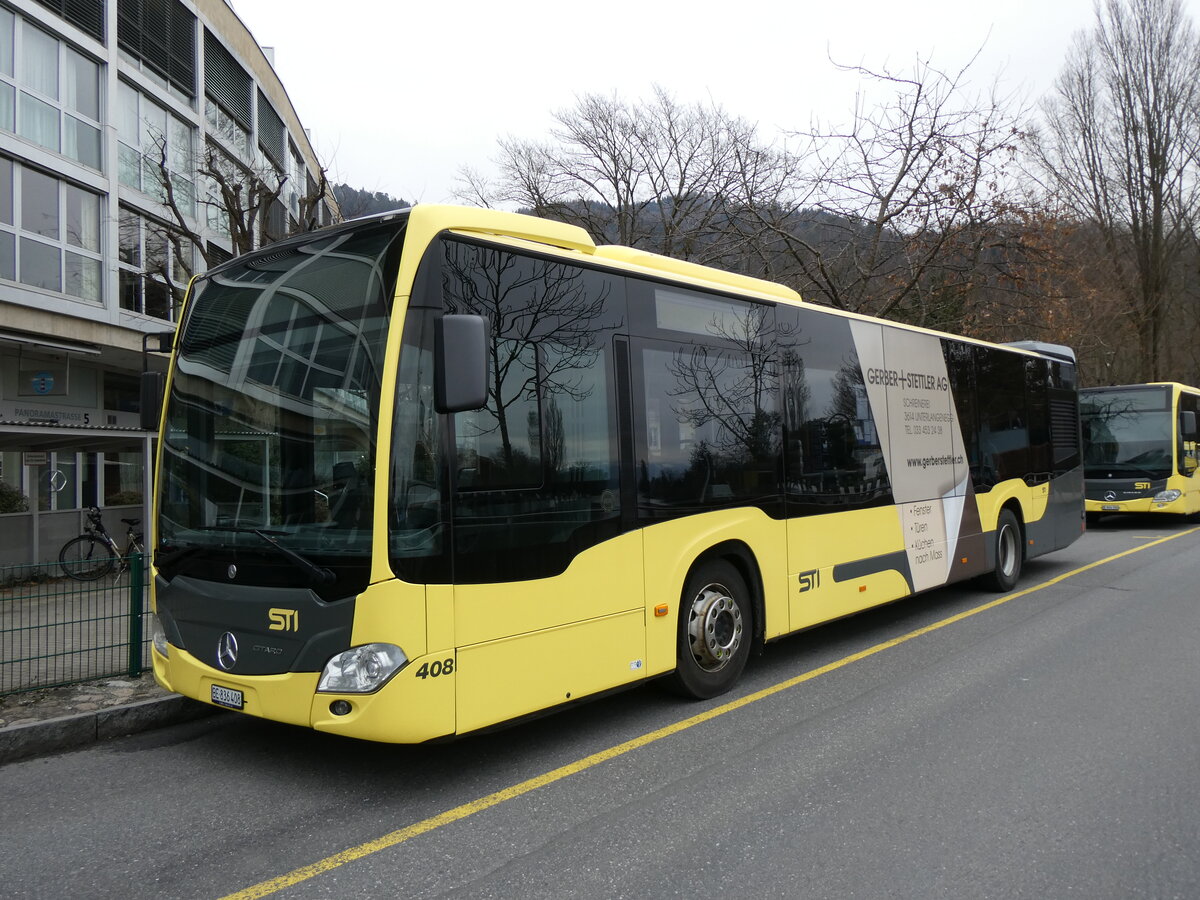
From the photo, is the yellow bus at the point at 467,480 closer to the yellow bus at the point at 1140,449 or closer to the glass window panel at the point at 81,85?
the yellow bus at the point at 1140,449

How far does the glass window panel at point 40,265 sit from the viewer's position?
589 inches

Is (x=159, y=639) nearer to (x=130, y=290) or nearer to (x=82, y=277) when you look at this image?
(x=82, y=277)

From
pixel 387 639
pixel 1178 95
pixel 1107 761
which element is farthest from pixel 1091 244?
pixel 387 639

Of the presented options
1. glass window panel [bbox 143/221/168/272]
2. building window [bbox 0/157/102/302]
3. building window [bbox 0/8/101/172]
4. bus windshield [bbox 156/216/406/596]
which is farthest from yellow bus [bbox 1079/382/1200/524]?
building window [bbox 0/8/101/172]

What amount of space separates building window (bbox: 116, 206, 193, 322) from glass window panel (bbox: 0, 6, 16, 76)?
3.16 meters

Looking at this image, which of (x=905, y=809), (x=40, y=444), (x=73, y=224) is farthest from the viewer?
(x=73, y=224)

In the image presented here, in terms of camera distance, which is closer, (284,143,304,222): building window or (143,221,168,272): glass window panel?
(143,221,168,272): glass window panel

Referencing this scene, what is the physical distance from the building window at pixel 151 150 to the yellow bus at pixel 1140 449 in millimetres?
19185

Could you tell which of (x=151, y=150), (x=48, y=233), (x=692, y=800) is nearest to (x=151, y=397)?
(x=692, y=800)

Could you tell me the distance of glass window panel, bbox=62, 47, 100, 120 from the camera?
16.1m

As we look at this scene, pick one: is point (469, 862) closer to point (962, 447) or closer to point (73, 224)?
point (962, 447)

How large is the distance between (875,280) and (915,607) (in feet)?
30.6

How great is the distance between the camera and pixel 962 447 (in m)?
9.09

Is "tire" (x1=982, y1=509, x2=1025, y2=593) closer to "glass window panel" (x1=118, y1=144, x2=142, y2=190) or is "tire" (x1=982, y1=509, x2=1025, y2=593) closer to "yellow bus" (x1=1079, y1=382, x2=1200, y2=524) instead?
"yellow bus" (x1=1079, y1=382, x2=1200, y2=524)
